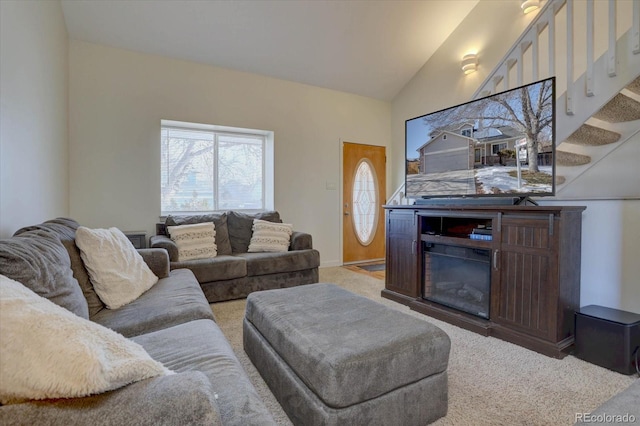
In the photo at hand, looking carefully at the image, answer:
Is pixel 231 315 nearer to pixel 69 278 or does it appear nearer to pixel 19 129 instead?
pixel 69 278

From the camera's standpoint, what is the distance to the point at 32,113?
2193 mm

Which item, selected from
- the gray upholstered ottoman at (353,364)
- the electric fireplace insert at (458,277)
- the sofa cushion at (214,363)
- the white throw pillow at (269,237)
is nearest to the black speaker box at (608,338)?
the electric fireplace insert at (458,277)

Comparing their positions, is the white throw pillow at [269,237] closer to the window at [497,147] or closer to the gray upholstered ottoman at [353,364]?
the gray upholstered ottoman at [353,364]

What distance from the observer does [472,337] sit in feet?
7.79

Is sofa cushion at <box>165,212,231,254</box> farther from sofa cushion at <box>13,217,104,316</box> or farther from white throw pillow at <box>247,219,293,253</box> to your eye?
sofa cushion at <box>13,217,104,316</box>

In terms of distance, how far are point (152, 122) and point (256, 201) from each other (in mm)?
1614

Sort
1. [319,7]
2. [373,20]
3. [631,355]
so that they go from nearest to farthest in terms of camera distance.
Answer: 1. [631,355]
2. [319,7]
3. [373,20]

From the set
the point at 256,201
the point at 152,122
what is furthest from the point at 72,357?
the point at 256,201

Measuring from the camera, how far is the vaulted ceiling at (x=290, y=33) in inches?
128

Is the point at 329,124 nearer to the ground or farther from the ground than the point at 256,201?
farther from the ground

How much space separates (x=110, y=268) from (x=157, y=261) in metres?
0.48

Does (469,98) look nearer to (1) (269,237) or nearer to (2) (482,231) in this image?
(2) (482,231)

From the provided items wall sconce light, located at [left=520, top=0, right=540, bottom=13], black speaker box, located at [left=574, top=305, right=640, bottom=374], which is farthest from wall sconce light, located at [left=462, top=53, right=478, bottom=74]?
black speaker box, located at [left=574, top=305, right=640, bottom=374]

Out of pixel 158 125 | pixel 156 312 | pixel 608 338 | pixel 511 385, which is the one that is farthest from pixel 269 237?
pixel 608 338
